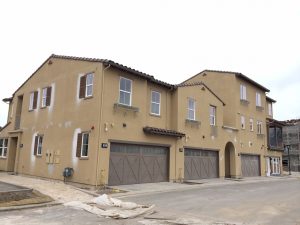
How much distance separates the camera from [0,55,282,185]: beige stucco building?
58.1ft

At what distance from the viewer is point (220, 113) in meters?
27.7

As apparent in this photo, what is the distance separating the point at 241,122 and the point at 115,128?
17244 mm

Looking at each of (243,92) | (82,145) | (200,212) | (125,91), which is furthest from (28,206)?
(243,92)

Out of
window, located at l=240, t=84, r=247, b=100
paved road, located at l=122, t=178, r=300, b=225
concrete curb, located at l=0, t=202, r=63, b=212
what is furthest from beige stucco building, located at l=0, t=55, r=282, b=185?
concrete curb, located at l=0, t=202, r=63, b=212

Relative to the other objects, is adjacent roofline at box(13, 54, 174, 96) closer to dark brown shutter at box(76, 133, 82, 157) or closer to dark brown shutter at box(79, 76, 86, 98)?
dark brown shutter at box(79, 76, 86, 98)

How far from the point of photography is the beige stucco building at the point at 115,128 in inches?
697

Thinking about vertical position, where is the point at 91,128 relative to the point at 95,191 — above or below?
above

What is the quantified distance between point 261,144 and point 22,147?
81.5 ft

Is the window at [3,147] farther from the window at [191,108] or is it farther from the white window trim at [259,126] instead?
the white window trim at [259,126]

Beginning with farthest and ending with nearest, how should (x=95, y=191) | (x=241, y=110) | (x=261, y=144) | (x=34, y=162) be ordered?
(x=261, y=144) < (x=241, y=110) < (x=34, y=162) < (x=95, y=191)

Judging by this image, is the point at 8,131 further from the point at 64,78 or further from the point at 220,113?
the point at 220,113

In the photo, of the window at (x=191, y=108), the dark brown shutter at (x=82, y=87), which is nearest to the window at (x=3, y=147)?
the dark brown shutter at (x=82, y=87)

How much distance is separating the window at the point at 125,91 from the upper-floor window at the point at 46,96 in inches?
237

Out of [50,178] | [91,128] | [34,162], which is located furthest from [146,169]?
[34,162]
